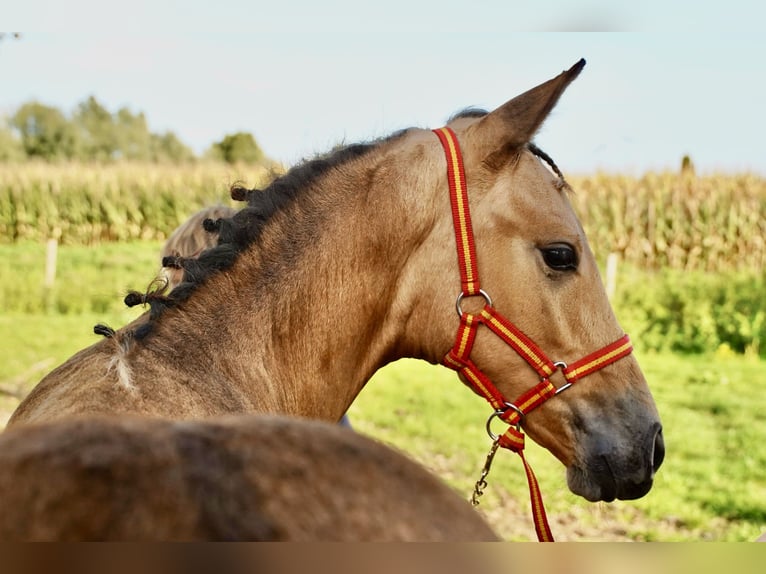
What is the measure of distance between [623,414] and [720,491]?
19.0 feet

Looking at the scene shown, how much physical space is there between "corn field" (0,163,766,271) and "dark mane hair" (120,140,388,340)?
14399mm

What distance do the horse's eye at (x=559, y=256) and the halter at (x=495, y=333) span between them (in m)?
0.24

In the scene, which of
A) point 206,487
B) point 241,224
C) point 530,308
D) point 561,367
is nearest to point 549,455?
point 561,367

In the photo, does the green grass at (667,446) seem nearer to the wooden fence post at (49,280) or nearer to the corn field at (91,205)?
the wooden fence post at (49,280)

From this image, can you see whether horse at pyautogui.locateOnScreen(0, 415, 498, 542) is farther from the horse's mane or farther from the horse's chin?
the horse's chin

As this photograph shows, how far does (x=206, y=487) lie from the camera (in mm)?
704

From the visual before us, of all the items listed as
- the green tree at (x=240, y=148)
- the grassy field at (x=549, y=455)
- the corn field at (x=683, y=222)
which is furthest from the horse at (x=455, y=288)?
the green tree at (x=240, y=148)

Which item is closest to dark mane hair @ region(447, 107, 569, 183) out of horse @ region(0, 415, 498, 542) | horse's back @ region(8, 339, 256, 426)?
horse's back @ region(8, 339, 256, 426)

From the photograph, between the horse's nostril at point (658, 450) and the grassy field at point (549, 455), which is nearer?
the horse's nostril at point (658, 450)

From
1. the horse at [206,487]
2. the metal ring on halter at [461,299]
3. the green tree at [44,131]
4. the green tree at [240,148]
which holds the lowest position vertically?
the horse at [206,487]

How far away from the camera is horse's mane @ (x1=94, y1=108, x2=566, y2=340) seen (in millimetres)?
2340

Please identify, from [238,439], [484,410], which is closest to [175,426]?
[238,439]

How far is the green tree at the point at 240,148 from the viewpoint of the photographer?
82.5ft

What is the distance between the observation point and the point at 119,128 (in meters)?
28.4
